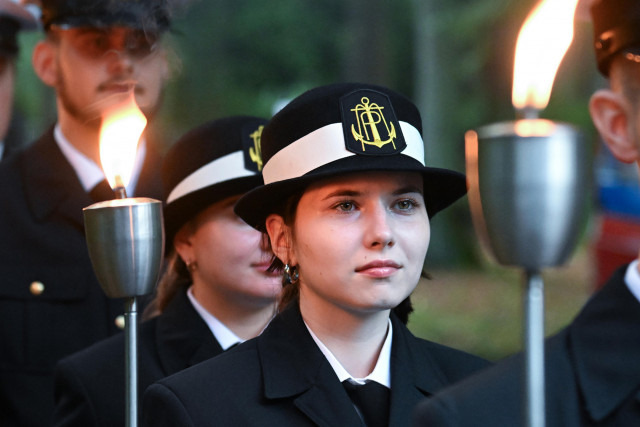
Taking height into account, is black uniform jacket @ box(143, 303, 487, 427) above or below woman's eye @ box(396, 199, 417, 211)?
below

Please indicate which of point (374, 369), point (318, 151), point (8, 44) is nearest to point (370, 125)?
point (318, 151)

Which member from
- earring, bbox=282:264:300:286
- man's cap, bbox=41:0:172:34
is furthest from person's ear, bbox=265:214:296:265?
man's cap, bbox=41:0:172:34

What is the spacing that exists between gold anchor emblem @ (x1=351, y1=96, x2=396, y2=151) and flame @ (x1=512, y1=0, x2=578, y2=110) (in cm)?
109

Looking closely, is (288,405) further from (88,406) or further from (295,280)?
(88,406)

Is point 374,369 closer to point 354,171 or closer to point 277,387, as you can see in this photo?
point 277,387

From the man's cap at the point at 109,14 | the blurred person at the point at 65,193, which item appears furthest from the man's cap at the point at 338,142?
the man's cap at the point at 109,14

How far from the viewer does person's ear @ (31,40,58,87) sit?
13.9 feet

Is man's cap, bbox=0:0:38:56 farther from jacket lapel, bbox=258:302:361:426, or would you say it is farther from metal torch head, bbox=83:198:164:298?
metal torch head, bbox=83:198:164:298

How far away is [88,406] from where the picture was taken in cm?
331

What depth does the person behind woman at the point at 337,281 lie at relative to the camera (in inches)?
101

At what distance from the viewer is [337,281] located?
101 inches

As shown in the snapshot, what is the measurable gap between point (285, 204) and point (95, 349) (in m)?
0.96

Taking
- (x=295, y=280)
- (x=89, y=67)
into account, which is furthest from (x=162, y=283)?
(x=295, y=280)

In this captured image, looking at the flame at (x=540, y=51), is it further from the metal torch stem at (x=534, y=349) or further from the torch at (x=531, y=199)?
the metal torch stem at (x=534, y=349)
